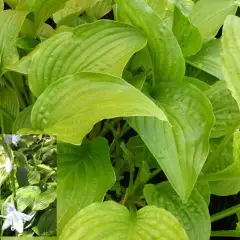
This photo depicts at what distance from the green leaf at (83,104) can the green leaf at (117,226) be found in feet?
0.34

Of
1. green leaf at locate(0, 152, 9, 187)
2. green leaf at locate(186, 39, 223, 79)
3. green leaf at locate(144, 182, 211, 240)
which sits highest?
green leaf at locate(186, 39, 223, 79)

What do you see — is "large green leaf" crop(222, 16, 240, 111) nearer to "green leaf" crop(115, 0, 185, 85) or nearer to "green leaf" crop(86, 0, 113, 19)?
"green leaf" crop(115, 0, 185, 85)

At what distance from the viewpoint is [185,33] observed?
2.51ft

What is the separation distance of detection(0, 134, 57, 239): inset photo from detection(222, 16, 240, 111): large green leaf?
231 millimetres

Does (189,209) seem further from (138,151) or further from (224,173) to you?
(138,151)

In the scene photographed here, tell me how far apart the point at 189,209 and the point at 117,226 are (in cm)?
13

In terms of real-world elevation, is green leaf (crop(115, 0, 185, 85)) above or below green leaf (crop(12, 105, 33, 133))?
above

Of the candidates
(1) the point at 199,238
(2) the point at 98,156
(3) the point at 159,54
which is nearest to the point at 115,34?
(3) the point at 159,54

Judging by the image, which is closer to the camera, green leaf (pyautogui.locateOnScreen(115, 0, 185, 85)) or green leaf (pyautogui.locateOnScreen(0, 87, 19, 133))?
green leaf (pyautogui.locateOnScreen(115, 0, 185, 85))

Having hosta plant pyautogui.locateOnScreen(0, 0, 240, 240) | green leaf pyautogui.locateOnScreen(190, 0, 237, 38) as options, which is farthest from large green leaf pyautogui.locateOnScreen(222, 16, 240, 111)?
green leaf pyautogui.locateOnScreen(190, 0, 237, 38)

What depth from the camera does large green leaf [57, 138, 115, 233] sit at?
0.66 metres

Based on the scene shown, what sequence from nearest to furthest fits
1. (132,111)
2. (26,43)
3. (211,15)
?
(132,111) → (26,43) → (211,15)

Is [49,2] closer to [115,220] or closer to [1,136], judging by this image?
[1,136]

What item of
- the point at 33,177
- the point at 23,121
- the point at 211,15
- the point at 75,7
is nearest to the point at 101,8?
the point at 75,7
